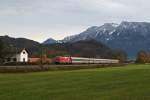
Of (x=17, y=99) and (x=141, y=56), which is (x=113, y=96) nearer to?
(x=17, y=99)

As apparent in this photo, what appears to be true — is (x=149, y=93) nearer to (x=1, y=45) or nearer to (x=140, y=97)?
(x=140, y=97)

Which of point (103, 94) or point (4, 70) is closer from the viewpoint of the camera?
point (103, 94)

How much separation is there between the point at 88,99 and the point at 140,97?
8.79ft

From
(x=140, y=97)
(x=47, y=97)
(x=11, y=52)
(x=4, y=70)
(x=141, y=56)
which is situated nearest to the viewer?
(x=140, y=97)

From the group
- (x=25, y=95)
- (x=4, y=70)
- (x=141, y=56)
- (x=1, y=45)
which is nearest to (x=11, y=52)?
(x=1, y=45)

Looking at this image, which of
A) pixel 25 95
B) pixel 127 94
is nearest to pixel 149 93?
pixel 127 94

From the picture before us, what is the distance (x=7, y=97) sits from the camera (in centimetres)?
2284

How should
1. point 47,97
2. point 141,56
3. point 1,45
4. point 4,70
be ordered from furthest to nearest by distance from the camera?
point 141,56 < point 1,45 < point 4,70 < point 47,97

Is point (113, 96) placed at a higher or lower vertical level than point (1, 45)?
lower

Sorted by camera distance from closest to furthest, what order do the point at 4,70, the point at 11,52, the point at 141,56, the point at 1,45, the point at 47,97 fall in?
1. the point at 47,97
2. the point at 4,70
3. the point at 1,45
4. the point at 11,52
5. the point at 141,56

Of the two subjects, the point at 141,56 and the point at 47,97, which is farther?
the point at 141,56

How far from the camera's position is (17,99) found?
21.8 m

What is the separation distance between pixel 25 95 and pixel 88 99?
4562 millimetres

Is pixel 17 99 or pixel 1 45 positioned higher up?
pixel 1 45
